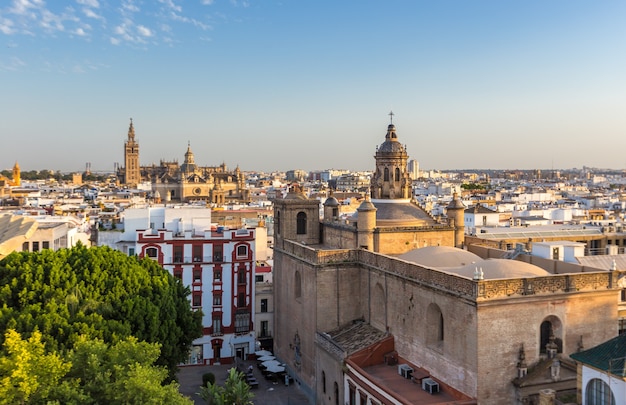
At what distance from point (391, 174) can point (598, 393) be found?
20.6 meters

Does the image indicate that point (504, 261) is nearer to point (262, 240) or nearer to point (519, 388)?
point (519, 388)

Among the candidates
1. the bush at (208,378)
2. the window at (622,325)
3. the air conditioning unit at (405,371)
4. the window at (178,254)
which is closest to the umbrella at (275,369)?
the bush at (208,378)

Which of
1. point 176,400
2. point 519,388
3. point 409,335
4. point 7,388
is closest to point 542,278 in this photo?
point 519,388

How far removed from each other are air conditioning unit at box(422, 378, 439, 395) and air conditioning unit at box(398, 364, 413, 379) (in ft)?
5.21

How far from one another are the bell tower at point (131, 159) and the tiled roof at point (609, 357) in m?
178

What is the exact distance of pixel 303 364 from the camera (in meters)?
35.3

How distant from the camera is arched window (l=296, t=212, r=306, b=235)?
3994 centimetres

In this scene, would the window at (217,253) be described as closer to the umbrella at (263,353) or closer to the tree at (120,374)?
the umbrella at (263,353)

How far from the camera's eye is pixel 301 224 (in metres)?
40.1

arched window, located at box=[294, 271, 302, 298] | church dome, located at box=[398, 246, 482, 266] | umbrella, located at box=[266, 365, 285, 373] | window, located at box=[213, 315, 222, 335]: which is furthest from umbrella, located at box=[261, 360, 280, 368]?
church dome, located at box=[398, 246, 482, 266]

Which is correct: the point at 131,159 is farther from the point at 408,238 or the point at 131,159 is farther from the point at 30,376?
the point at 30,376

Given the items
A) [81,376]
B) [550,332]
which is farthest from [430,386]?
[81,376]

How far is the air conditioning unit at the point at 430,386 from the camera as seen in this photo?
24594mm

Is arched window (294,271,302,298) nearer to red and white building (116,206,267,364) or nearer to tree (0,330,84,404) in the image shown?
red and white building (116,206,267,364)
